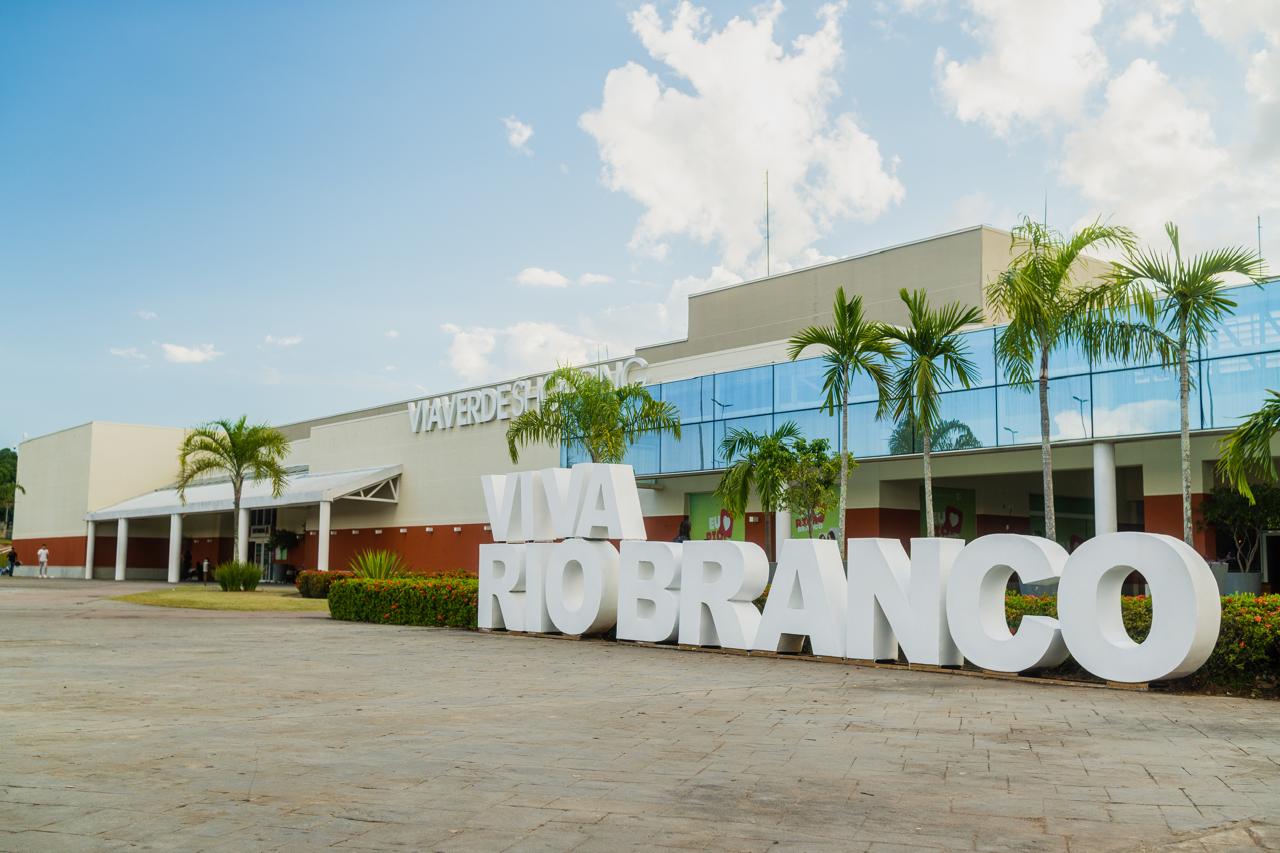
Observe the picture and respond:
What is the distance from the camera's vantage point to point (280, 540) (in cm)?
4641

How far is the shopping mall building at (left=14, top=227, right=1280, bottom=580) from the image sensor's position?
20438 mm

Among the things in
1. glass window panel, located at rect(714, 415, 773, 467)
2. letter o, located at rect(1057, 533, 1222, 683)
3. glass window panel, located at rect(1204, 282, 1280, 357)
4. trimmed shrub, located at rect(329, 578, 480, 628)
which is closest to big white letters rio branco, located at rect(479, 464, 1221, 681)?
letter o, located at rect(1057, 533, 1222, 683)

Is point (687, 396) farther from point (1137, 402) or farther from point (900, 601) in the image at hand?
point (900, 601)

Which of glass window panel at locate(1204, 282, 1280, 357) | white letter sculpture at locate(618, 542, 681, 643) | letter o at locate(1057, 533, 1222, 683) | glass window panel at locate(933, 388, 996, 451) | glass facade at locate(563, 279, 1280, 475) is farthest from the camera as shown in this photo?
glass window panel at locate(933, 388, 996, 451)

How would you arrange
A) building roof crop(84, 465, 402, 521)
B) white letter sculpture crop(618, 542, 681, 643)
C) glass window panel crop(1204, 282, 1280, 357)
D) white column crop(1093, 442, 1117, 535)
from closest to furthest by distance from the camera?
white letter sculpture crop(618, 542, 681, 643) < glass window panel crop(1204, 282, 1280, 357) < white column crop(1093, 442, 1117, 535) < building roof crop(84, 465, 402, 521)

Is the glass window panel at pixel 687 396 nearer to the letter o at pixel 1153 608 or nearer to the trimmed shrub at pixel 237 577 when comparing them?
the trimmed shrub at pixel 237 577

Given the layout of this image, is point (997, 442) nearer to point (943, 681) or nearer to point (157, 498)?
point (943, 681)

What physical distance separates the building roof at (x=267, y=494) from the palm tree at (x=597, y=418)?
47.0ft

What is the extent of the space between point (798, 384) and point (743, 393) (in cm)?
171

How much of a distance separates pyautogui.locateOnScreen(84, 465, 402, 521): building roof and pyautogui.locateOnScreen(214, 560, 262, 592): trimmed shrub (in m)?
7.12

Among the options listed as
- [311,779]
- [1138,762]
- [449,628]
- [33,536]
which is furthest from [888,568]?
[33,536]

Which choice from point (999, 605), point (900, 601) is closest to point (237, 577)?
point (900, 601)

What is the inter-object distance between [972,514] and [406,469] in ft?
70.8

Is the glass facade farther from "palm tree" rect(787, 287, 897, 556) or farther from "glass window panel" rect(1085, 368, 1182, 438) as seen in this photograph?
"palm tree" rect(787, 287, 897, 556)
